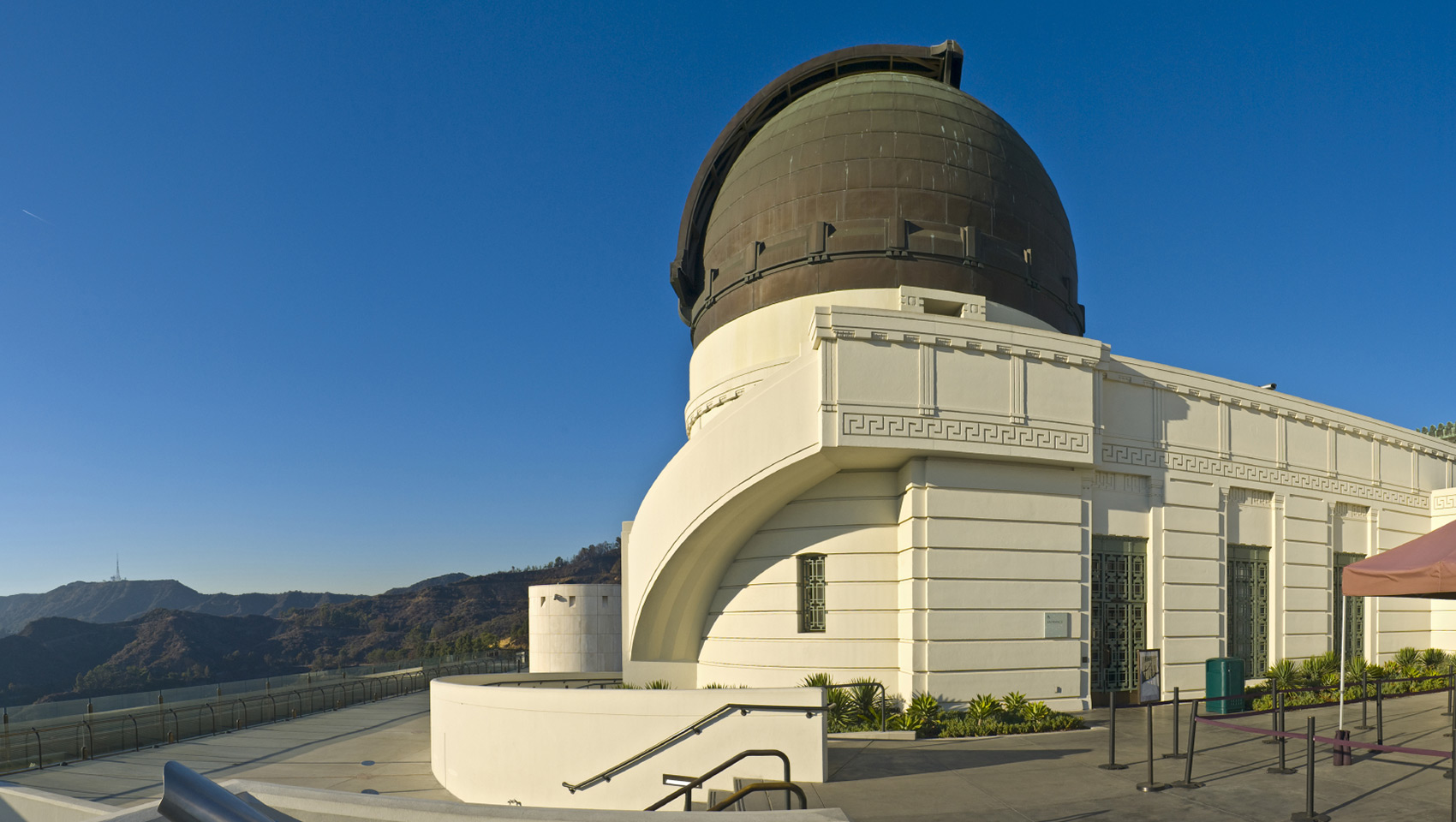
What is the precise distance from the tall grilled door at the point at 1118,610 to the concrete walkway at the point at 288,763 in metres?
12.2

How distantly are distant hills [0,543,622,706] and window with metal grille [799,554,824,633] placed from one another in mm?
62917

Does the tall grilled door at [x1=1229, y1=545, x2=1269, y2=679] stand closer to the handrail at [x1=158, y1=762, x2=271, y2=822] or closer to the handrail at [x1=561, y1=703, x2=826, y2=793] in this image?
the handrail at [x1=561, y1=703, x2=826, y2=793]

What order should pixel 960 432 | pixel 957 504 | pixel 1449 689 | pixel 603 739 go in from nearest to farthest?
pixel 603 739 < pixel 1449 689 < pixel 960 432 < pixel 957 504

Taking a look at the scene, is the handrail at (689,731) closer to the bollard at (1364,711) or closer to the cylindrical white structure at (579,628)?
the bollard at (1364,711)

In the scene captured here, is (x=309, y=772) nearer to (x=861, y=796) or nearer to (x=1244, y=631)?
(x=861, y=796)

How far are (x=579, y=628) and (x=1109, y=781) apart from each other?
84.6 feet

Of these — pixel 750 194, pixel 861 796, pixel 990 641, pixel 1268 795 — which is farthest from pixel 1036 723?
pixel 750 194

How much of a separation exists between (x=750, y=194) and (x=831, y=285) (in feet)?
13.1

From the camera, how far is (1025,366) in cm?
1581

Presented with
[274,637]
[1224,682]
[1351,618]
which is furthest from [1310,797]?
[274,637]

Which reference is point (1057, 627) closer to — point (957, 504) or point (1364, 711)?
point (957, 504)

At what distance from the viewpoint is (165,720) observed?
26156 mm

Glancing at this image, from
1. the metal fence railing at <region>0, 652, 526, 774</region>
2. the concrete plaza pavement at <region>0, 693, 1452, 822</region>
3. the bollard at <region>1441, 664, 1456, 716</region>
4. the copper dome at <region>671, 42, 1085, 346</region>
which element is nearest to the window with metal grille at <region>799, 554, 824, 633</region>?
the concrete plaza pavement at <region>0, 693, 1452, 822</region>

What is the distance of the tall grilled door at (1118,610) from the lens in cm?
1669
